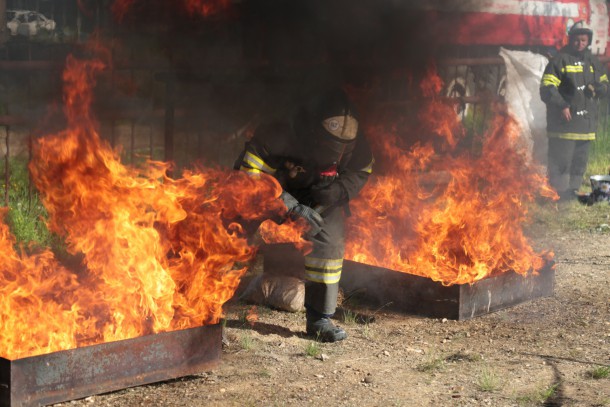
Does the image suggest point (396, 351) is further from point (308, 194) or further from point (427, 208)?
point (427, 208)

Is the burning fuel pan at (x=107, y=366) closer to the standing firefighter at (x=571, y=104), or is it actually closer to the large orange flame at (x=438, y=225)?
the large orange flame at (x=438, y=225)

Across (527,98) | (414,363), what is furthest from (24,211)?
(527,98)

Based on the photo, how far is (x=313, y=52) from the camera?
Result: 26.5ft

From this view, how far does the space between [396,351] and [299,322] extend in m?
0.90

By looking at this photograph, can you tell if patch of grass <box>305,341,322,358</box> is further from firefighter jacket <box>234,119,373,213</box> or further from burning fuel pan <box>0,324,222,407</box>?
firefighter jacket <box>234,119,373,213</box>

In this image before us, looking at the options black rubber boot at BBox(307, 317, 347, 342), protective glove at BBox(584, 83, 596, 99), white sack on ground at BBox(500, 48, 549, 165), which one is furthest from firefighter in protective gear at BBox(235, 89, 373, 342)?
white sack on ground at BBox(500, 48, 549, 165)

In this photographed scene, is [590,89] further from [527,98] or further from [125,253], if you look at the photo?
[125,253]

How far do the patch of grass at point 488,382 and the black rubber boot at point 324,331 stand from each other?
1.06m

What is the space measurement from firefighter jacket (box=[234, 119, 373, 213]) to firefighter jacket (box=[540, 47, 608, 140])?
6319 mm

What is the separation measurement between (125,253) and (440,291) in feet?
7.93

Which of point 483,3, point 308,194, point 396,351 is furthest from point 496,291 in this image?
point 483,3

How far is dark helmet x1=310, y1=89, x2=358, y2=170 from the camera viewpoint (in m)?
6.07

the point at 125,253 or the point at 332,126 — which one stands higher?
the point at 332,126

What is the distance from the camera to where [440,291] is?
6.74 meters
